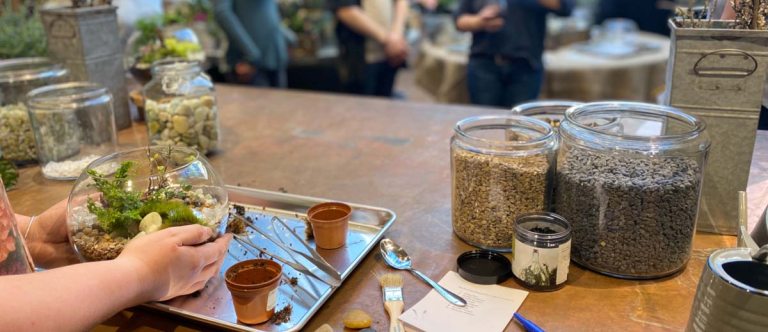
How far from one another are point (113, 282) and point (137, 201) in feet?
0.57

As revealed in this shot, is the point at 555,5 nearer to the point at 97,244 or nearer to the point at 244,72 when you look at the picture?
the point at 244,72

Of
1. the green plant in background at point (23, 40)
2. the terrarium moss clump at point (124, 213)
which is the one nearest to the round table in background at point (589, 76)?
the green plant in background at point (23, 40)

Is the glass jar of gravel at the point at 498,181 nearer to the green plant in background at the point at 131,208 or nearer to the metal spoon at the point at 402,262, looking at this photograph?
the metal spoon at the point at 402,262

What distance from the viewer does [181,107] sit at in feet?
4.79

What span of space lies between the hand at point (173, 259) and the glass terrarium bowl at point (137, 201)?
45 mm

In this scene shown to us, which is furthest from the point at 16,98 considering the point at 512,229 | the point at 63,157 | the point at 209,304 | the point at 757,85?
the point at 757,85

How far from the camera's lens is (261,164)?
1508mm

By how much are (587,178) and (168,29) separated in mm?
1514

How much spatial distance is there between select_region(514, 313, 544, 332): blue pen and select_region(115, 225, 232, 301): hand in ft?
1.47

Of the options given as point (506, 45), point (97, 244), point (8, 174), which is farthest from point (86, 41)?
point (506, 45)

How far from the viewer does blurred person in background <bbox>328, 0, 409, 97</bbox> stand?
2748 mm

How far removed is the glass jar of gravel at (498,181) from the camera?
0.99m

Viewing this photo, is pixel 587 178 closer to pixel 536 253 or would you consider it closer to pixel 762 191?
pixel 536 253

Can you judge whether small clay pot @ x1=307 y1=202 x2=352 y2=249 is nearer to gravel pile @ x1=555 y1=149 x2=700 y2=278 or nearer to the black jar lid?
the black jar lid
